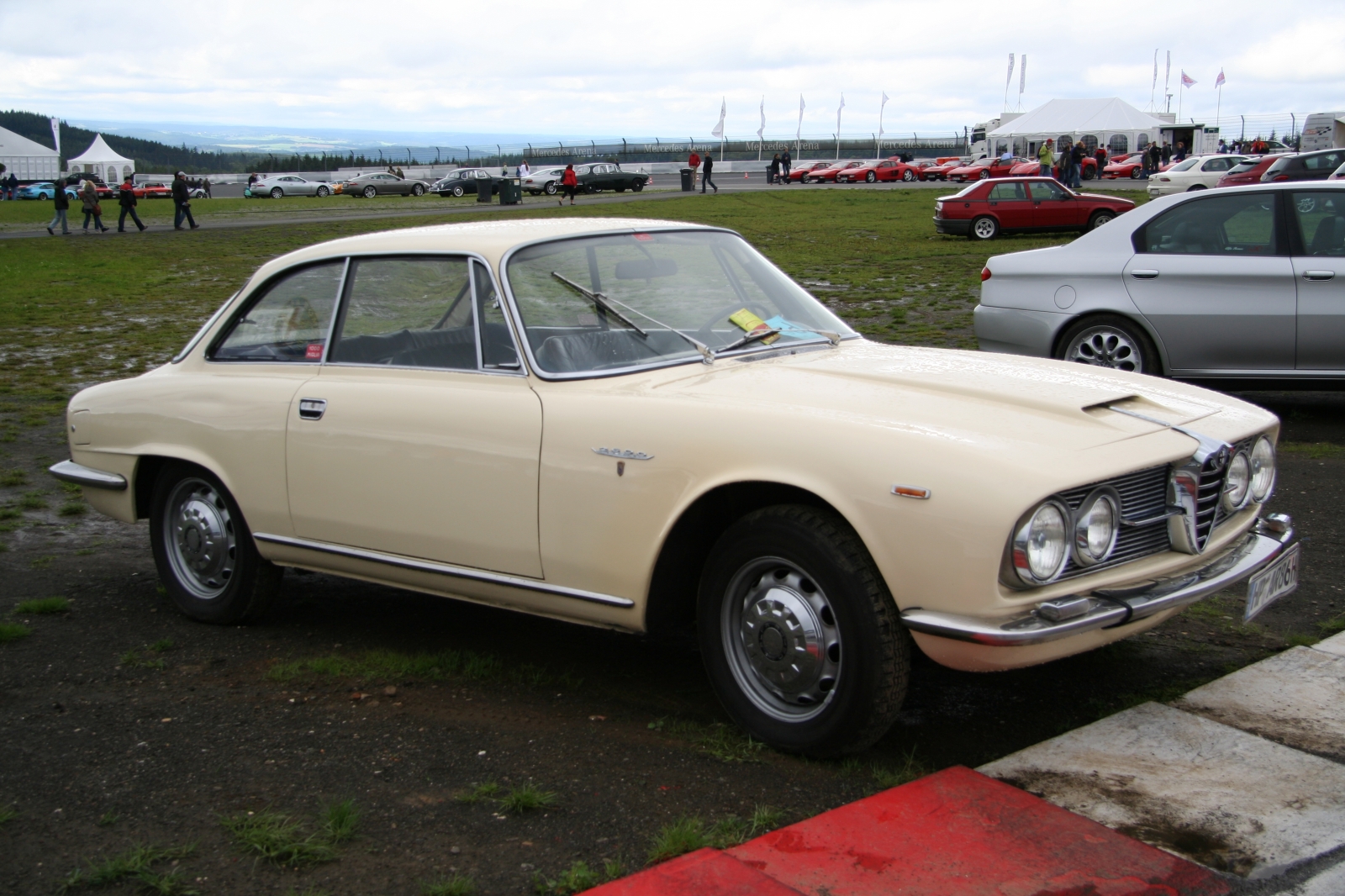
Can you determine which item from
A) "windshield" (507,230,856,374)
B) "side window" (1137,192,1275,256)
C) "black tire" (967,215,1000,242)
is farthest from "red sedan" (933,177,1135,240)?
"windshield" (507,230,856,374)

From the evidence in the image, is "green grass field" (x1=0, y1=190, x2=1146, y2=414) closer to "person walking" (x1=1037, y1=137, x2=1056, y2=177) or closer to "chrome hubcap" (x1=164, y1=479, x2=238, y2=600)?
"person walking" (x1=1037, y1=137, x2=1056, y2=177)

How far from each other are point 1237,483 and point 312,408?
3.12 meters

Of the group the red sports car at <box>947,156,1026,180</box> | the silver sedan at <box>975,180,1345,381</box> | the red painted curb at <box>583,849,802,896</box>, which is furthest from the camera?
the red sports car at <box>947,156,1026,180</box>

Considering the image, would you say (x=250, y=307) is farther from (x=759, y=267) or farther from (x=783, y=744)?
(x=783, y=744)

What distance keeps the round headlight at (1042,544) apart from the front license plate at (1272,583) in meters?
0.86

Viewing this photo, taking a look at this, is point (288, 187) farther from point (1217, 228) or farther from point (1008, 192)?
point (1217, 228)

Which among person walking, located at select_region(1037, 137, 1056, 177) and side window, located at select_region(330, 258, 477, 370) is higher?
person walking, located at select_region(1037, 137, 1056, 177)

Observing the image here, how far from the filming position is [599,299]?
4242 mm

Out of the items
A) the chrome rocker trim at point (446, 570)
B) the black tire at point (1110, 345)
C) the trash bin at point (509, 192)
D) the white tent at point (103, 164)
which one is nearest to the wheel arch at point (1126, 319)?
the black tire at point (1110, 345)

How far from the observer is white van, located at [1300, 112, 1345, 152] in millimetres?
52688

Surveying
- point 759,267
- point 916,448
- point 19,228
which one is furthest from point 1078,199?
point 19,228

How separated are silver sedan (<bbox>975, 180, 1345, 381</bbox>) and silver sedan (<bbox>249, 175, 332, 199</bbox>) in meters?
55.8

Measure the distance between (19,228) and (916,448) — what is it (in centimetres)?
3715

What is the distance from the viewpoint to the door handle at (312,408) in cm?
437
